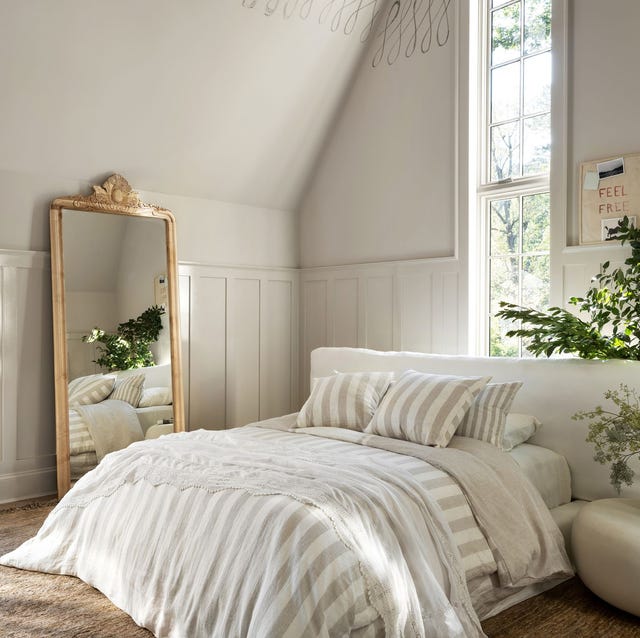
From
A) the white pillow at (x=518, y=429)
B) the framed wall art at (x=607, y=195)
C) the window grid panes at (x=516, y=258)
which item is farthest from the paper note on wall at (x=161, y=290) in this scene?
the framed wall art at (x=607, y=195)

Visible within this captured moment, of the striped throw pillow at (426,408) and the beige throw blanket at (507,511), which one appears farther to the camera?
the striped throw pillow at (426,408)

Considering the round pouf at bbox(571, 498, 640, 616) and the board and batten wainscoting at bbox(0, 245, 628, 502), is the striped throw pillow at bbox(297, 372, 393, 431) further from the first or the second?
the round pouf at bbox(571, 498, 640, 616)

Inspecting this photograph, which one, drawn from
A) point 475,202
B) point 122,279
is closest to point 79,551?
point 122,279

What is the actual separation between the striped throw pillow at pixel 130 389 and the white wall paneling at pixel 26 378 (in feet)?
1.37

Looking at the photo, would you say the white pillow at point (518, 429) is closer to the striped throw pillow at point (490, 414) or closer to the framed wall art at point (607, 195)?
the striped throw pillow at point (490, 414)

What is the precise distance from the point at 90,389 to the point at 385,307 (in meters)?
2.14

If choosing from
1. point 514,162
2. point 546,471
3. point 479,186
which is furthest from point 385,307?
point 546,471

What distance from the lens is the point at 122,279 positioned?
4.53m

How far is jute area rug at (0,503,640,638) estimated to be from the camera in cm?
247

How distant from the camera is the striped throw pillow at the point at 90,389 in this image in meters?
4.31

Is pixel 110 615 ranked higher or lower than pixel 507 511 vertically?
lower

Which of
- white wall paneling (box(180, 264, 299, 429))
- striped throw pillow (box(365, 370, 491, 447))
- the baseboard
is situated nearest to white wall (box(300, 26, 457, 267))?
white wall paneling (box(180, 264, 299, 429))

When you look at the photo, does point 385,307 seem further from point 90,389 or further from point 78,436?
point 78,436

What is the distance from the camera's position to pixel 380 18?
4.85 meters
